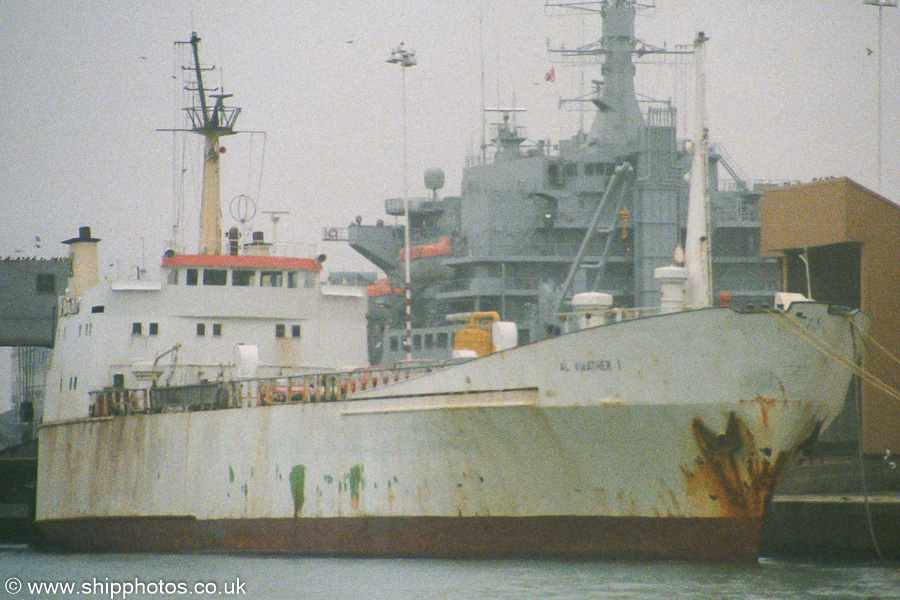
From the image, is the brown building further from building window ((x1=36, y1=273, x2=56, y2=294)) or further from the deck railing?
building window ((x1=36, y1=273, x2=56, y2=294))

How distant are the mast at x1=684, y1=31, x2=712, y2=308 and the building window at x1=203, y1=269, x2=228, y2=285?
501 inches

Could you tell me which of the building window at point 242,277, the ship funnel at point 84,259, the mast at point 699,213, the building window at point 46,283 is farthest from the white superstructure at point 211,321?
the building window at point 46,283

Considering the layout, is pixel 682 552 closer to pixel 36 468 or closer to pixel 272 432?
pixel 272 432

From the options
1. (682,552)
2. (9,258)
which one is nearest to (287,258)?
(682,552)

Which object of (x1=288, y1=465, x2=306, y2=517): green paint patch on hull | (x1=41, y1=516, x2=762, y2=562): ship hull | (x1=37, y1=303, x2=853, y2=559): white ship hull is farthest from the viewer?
(x1=288, y1=465, x2=306, y2=517): green paint patch on hull

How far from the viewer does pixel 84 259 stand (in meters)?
35.6

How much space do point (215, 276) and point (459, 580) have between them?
1288 cm

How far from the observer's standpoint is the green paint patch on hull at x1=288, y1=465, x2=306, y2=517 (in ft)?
85.4

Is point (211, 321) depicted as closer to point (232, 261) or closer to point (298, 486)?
point (232, 261)

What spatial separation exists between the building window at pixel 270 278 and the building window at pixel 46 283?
18231 millimetres

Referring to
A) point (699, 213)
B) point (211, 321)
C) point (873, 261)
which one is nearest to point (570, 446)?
point (699, 213)

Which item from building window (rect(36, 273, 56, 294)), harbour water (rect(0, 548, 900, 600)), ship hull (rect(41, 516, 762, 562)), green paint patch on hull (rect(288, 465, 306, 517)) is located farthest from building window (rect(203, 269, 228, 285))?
building window (rect(36, 273, 56, 294))

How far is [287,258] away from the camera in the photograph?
3125 cm

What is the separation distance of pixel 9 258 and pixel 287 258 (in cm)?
1919
